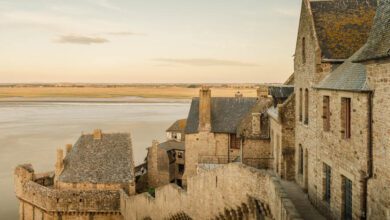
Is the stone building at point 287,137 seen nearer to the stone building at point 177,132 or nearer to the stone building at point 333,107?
the stone building at point 333,107

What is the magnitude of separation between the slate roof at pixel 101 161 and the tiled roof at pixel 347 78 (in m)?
23.9

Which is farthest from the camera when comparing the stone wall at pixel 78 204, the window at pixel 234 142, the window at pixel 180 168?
the window at pixel 180 168

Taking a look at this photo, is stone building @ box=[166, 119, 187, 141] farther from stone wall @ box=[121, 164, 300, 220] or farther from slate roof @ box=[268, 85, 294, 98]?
slate roof @ box=[268, 85, 294, 98]

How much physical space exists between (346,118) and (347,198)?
2621 millimetres

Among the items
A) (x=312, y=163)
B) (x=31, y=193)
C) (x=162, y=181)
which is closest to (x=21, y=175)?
(x=31, y=193)

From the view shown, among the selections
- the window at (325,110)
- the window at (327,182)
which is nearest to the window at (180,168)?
the window at (327,182)

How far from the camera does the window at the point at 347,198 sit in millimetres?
13367

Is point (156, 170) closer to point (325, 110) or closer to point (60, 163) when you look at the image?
point (60, 163)

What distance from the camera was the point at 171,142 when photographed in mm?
49500

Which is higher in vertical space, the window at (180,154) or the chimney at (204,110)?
the chimney at (204,110)

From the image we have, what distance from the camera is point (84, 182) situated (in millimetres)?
36031

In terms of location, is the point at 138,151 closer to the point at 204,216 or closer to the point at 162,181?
the point at 162,181

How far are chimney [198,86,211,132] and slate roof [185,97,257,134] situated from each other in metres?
0.54

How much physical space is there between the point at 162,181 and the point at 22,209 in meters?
13.1
